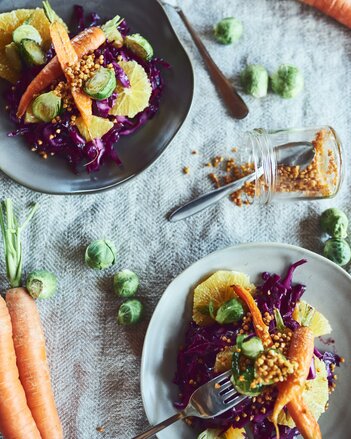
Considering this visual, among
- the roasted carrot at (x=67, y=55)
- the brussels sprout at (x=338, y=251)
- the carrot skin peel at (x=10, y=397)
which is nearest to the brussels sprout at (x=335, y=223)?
the brussels sprout at (x=338, y=251)

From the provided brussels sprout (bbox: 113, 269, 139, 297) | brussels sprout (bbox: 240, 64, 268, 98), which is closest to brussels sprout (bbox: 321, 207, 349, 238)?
brussels sprout (bbox: 240, 64, 268, 98)

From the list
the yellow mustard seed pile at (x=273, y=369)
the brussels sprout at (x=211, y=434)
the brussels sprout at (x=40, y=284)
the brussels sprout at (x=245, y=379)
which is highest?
the brussels sprout at (x=40, y=284)

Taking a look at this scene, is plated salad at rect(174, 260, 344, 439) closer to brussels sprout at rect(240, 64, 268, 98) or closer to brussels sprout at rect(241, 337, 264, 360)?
brussels sprout at rect(241, 337, 264, 360)

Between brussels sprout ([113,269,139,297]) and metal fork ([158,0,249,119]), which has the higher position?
metal fork ([158,0,249,119])

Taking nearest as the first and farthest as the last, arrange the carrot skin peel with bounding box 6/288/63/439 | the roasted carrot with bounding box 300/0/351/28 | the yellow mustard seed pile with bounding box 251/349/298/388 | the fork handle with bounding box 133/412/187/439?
the yellow mustard seed pile with bounding box 251/349/298/388
the fork handle with bounding box 133/412/187/439
the carrot skin peel with bounding box 6/288/63/439
the roasted carrot with bounding box 300/0/351/28

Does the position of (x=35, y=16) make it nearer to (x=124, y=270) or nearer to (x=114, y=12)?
(x=114, y=12)

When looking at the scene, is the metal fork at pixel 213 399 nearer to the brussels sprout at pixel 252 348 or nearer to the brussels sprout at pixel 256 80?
the brussels sprout at pixel 252 348

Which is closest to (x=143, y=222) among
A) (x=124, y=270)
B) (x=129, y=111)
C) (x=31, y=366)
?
(x=124, y=270)

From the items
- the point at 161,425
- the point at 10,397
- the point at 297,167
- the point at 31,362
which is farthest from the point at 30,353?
the point at 297,167

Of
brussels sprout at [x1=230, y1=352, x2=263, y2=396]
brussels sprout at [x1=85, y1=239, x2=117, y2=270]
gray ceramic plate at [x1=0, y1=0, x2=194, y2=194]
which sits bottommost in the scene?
brussels sprout at [x1=230, y1=352, x2=263, y2=396]
